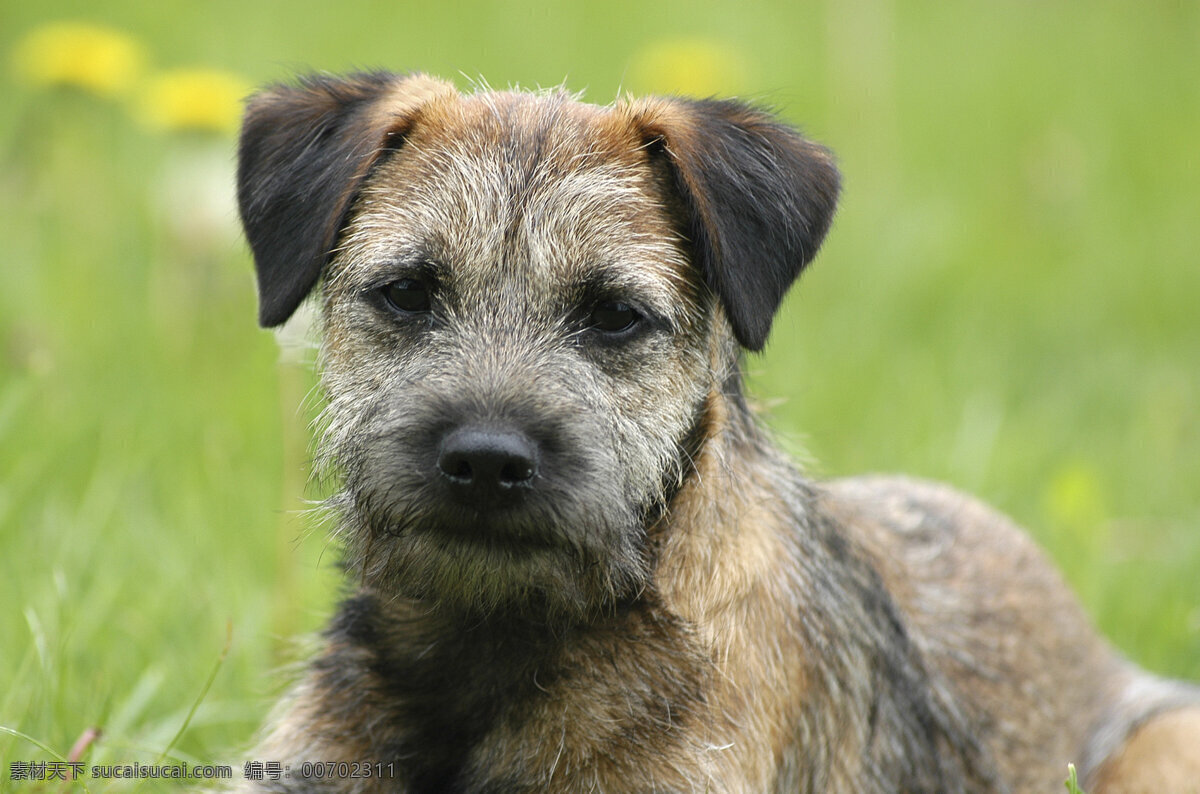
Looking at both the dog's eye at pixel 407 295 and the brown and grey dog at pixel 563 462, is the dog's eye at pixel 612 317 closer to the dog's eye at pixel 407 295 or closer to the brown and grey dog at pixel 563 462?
the brown and grey dog at pixel 563 462

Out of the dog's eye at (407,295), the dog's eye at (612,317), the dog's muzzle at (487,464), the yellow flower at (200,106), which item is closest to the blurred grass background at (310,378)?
the yellow flower at (200,106)

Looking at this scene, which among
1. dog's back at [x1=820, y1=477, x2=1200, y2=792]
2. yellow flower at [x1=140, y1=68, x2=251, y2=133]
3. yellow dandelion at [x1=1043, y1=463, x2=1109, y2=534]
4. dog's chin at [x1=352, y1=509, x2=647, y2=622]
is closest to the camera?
dog's chin at [x1=352, y1=509, x2=647, y2=622]

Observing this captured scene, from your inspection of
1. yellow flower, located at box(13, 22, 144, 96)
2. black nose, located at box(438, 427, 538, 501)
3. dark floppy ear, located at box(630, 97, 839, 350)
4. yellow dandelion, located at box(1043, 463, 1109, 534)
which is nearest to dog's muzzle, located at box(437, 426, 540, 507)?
black nose, located at box(438, 427, 538, 501)

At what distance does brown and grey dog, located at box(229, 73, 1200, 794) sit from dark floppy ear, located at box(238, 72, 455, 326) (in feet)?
0.03

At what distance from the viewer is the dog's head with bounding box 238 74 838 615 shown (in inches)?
136

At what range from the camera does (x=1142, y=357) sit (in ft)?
31.3

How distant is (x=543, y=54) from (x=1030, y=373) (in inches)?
251

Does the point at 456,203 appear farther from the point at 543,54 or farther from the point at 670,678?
the point at 543,54

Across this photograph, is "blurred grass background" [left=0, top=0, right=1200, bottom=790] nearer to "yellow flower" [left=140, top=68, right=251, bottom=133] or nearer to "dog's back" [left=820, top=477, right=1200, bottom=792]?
"yellow flower" [left=140, top=68, right=251, bottom=133]

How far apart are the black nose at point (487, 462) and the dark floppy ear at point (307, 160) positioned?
93cm

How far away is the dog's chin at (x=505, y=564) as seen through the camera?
343cm

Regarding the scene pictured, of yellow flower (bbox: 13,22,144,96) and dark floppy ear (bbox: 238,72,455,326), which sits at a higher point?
dark floppy ear (bbox: 238,72,455,326)

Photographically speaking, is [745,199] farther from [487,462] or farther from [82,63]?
[82,63]

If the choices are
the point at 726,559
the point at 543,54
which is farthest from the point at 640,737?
the point at 543,54
